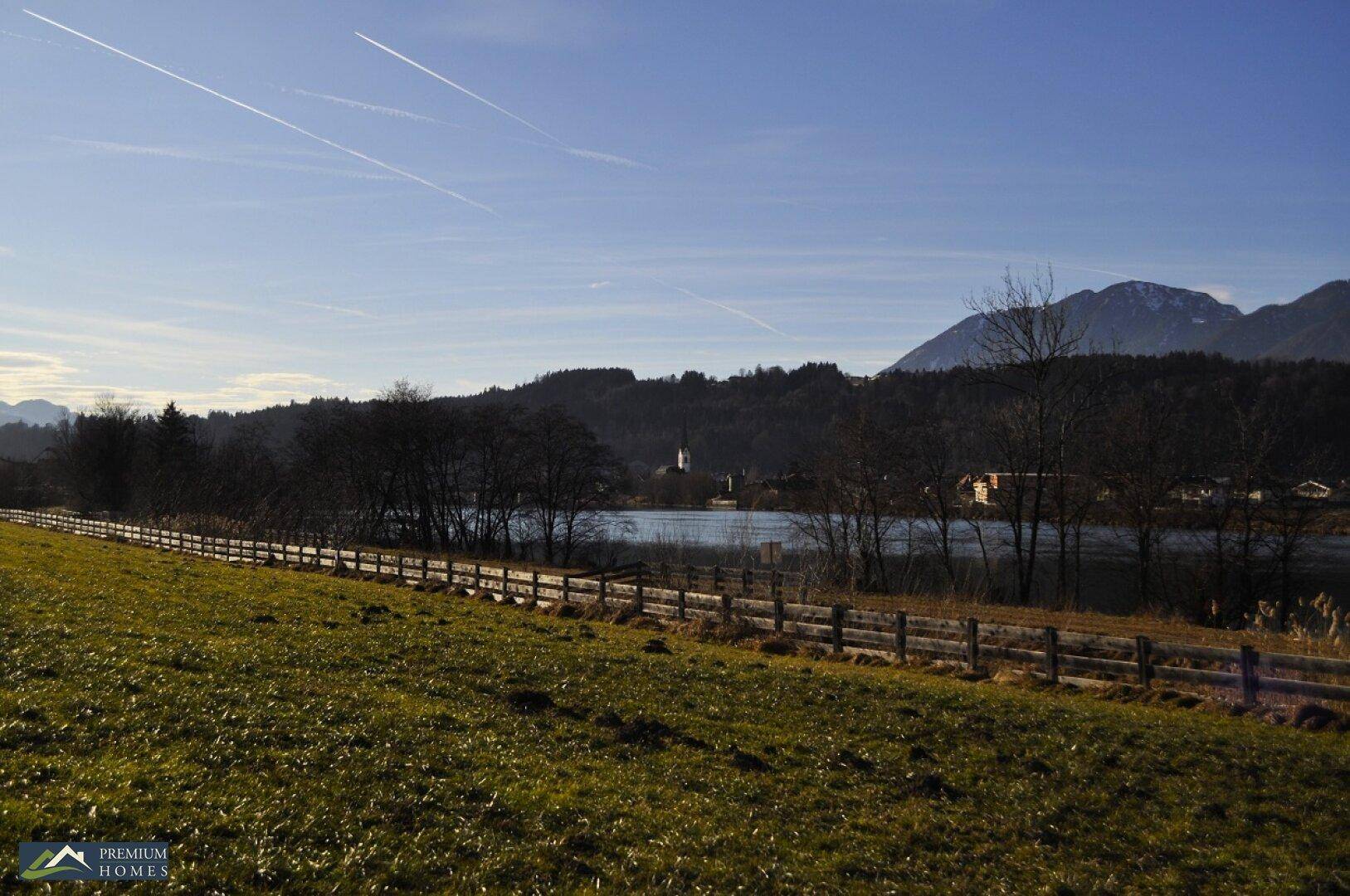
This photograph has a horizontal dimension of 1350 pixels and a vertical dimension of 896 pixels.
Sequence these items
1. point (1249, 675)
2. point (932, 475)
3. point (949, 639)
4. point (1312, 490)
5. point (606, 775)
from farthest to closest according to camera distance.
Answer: point (932, 475), point (1312, 490), point (949, 639), point (1249, 675), point (606, 775)

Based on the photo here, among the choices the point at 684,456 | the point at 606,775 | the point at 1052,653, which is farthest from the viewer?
the point at 684,456

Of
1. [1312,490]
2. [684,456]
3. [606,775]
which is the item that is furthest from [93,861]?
[684,456]

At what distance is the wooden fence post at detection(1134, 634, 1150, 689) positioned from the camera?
53.2 ft

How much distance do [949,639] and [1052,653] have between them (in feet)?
11.6

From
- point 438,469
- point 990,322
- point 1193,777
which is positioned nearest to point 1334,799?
→ point 1193,777

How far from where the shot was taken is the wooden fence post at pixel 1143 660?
16.2 meters

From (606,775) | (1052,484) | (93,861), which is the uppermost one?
(1052,484)

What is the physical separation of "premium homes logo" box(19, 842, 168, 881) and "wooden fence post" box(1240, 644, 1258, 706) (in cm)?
1586

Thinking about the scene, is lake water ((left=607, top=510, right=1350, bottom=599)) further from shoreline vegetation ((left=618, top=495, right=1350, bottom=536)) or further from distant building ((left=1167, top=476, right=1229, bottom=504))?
distant building ((left=1167, top=476, right=1229, bottom=504))

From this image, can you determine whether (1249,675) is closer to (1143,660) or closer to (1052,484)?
(1143,660)

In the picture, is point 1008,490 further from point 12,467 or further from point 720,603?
point 12,467

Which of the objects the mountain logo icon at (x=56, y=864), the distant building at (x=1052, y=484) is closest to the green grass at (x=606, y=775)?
the mountain logo icon at (x=56, y=864)

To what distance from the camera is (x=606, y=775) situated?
31.9ft

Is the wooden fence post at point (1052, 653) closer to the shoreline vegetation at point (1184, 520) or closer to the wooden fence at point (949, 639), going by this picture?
the wooden fence at point (949, 639)
